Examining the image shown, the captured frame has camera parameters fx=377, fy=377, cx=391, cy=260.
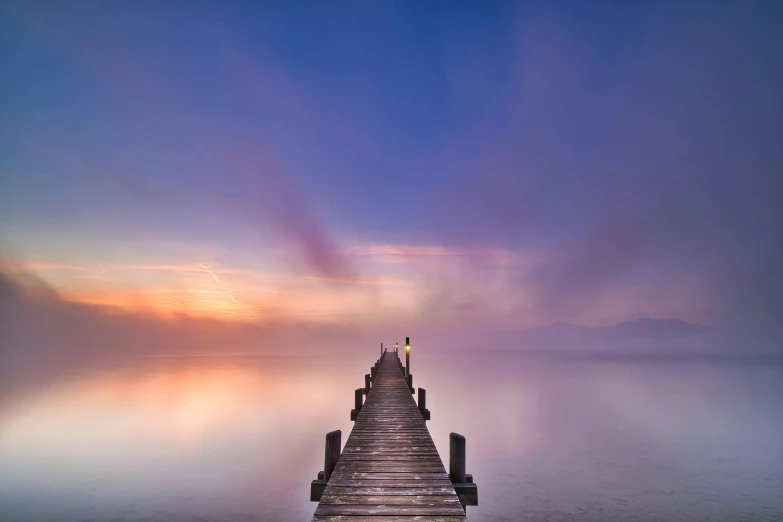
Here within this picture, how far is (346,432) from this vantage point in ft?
111

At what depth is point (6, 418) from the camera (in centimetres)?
3266

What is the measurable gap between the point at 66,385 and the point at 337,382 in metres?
40.2

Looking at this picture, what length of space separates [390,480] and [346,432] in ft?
96.6

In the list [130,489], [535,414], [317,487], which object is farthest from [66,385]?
[317,487]

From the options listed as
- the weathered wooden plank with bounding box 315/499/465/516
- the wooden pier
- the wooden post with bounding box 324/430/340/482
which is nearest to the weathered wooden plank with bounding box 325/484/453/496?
the wooden pier

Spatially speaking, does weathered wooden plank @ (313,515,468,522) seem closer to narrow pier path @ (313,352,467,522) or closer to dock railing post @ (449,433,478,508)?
narrow pier path @ (313,352,467,522)

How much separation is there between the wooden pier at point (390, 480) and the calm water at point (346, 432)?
826cm

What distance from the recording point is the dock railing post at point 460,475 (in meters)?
7.28

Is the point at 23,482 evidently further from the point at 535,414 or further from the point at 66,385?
the point at 66,385

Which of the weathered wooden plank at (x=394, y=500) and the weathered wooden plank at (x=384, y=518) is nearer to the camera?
the weathered wooden plank at (x=384, y=518)

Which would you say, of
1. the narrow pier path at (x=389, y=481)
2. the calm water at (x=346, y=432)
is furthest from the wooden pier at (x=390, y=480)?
the calm water at (x=346, y=432)

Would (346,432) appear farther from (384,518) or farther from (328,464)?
(384,518)

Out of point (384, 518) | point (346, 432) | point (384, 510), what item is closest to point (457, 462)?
point (384, 510)

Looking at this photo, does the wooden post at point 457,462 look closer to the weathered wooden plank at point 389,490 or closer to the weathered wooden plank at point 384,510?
the weathered wooden plank at point 389,490
